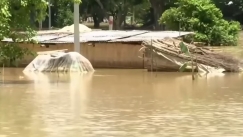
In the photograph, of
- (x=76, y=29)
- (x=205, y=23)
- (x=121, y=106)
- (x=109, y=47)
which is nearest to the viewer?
(x=121, y=106)

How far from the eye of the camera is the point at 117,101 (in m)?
16.3

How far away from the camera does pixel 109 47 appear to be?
28.9 m

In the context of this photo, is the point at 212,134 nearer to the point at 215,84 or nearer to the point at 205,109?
the point at 205,109

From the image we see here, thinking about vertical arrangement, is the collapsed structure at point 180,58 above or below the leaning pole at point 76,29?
below

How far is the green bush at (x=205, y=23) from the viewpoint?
118 ft

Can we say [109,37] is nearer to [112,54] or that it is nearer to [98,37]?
[98,37]

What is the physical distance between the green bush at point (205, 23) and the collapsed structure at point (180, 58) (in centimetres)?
845

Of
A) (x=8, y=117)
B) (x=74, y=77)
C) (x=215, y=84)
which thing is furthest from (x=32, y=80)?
(x=8, y=117)

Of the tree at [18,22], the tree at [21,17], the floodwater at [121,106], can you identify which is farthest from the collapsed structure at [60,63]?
the tree at [21,17]

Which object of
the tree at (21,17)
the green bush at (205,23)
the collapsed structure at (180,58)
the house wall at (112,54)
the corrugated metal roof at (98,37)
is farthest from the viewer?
the green bush at (205,23)

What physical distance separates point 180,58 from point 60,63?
5.03 meters

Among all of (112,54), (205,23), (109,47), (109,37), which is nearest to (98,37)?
(109,37)

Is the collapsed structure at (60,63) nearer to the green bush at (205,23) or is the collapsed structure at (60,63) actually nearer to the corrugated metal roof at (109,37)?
the corrugated metal roof at (109,37)

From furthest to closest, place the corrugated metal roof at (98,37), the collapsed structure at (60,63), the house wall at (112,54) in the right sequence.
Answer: the corrugated metal roof at (98,37), the house wall at (112,54), the collapsed structure at (60,63)
